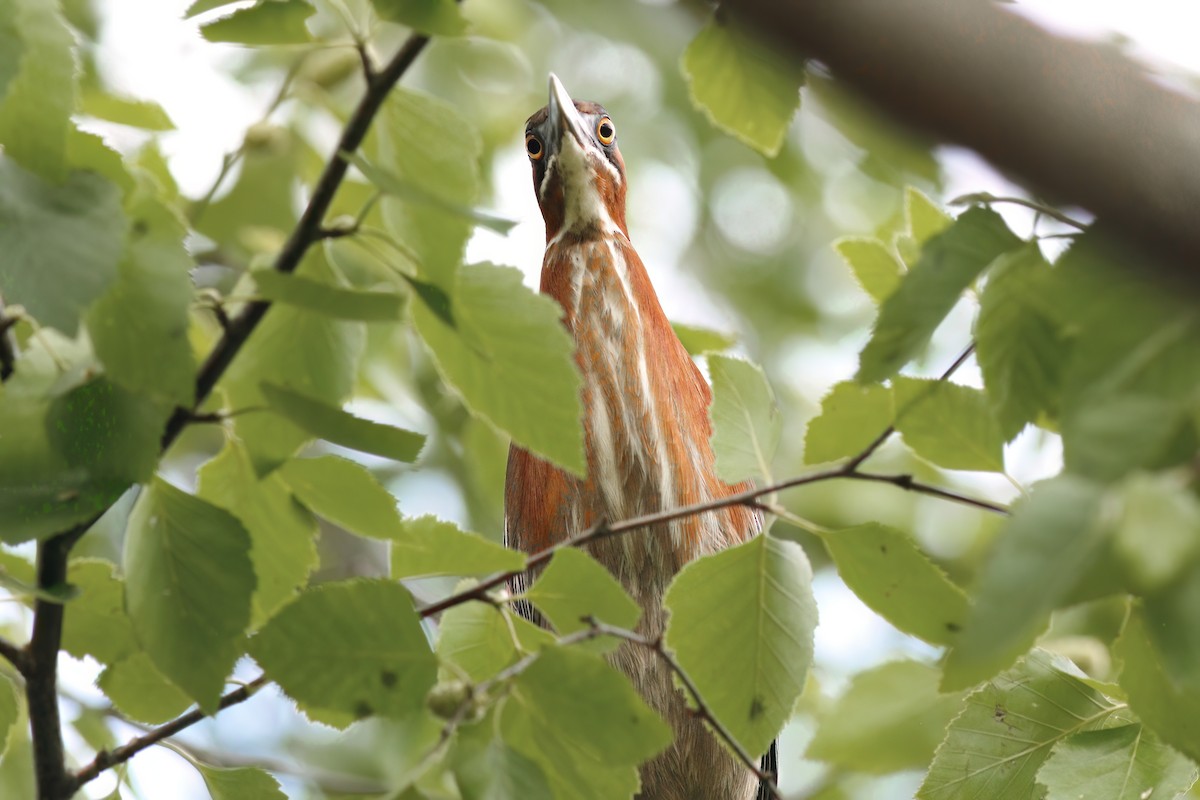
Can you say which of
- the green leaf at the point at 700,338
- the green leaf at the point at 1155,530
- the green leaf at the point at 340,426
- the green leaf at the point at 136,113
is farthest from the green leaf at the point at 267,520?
the green leaf at the point at 700,338

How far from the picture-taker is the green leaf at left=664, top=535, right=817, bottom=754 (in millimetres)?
1794

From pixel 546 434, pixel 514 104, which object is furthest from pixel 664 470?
pixel 514 104

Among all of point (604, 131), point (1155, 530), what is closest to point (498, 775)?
point (1155, 530)

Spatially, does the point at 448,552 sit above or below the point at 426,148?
below

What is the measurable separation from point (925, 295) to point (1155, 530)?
521mm

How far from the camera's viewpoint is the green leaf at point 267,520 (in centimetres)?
188

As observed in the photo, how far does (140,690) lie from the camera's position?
2.08 metres

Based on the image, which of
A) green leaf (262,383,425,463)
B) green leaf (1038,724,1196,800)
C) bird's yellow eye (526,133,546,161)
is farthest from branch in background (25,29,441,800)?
bird's yellow eye (526,133,546,161)

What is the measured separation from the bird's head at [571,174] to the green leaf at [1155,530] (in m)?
2.90

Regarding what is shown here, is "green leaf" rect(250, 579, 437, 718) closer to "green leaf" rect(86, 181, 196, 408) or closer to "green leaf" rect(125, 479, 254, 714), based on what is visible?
"green leaf" rect(125, 479, 254, 714)

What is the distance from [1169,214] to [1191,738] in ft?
3.34

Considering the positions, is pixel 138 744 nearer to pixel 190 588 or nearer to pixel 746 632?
pixel 190 588

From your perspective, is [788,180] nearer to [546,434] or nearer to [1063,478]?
[546,434]

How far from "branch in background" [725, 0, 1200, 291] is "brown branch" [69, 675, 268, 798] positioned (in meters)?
1.25
